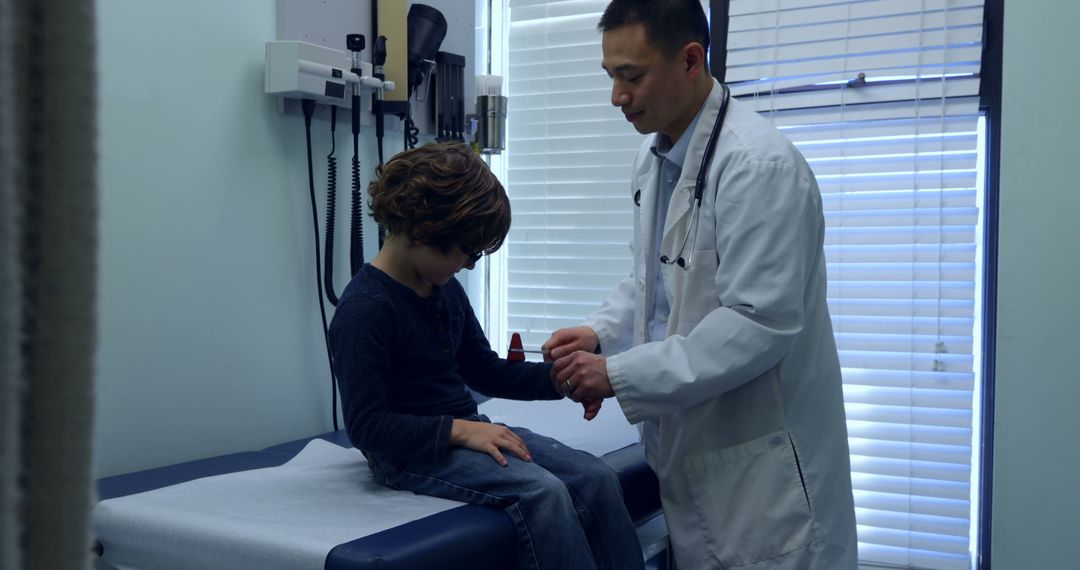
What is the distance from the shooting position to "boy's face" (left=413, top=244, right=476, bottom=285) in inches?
58.2

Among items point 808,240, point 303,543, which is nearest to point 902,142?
point 808,240

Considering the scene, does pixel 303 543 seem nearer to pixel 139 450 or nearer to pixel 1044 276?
pixel 139 450

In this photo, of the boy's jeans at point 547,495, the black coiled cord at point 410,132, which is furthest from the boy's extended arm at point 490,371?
the black coiled cord at point 410,132

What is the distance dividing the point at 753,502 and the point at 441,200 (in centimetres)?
75

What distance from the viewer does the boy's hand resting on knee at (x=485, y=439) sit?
1.40m

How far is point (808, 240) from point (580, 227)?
1.44m

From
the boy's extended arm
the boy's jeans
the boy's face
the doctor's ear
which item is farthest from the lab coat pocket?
the doctor's ear

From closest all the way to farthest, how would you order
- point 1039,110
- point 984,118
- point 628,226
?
point 1039,110 < point 984,118 < point 628,226

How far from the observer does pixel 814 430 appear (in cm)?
157

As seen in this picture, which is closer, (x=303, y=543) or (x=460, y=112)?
(x=303, y=543)

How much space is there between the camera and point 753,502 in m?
1.53

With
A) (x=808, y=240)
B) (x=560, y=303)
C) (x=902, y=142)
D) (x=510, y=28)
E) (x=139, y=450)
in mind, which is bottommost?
(x=139, y=450)

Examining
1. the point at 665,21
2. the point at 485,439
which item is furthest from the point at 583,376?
the point at 665,21

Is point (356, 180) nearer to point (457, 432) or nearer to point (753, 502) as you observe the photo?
point (457, 432)
